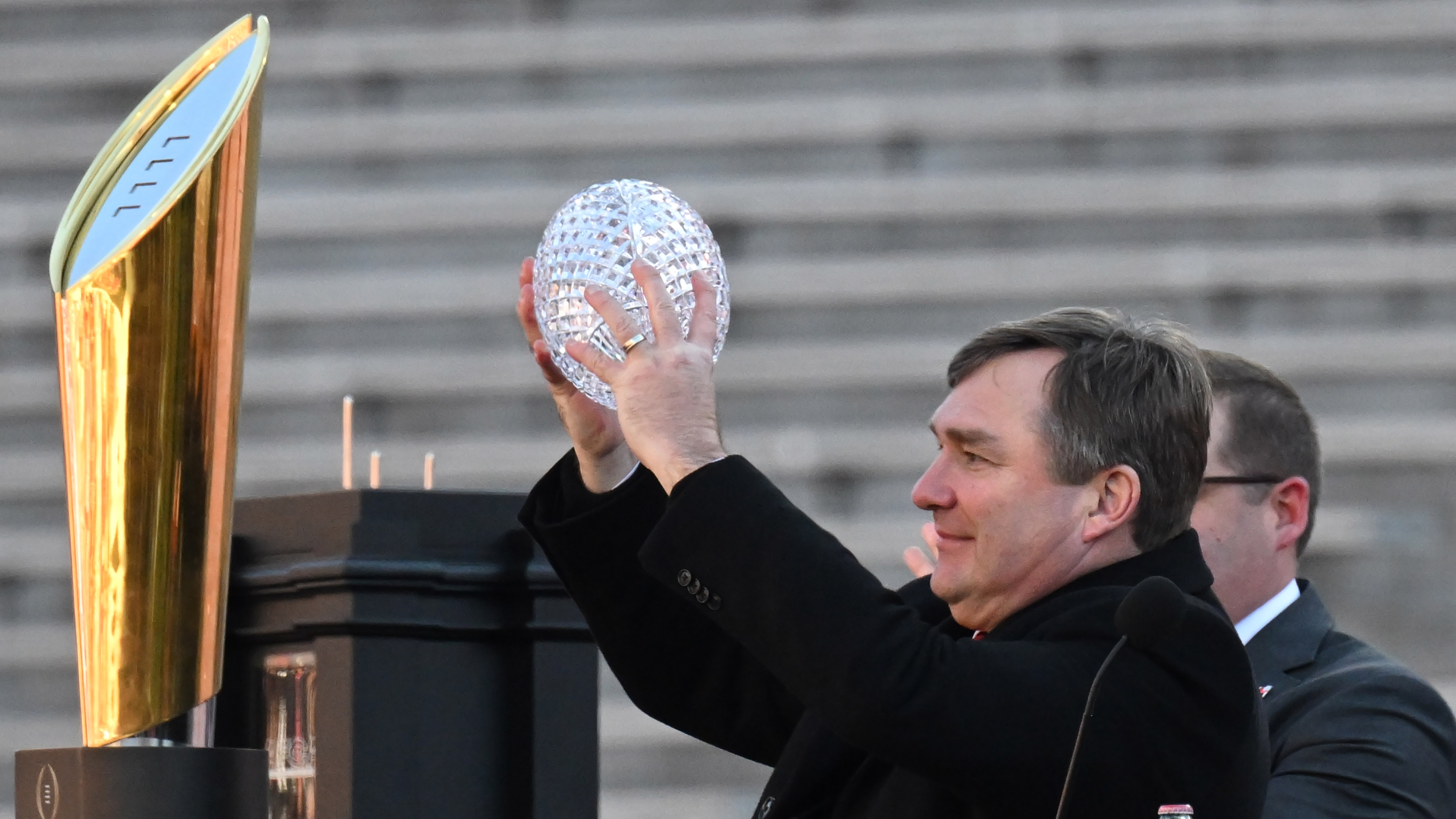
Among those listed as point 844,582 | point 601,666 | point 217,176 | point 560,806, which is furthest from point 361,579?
point 601,666

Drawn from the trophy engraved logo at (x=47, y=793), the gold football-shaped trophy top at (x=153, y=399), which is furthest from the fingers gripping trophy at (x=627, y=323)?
the trophy engraved logo at (x=47, y=793)

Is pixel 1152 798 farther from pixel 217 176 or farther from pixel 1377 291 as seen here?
pixel 1377 291

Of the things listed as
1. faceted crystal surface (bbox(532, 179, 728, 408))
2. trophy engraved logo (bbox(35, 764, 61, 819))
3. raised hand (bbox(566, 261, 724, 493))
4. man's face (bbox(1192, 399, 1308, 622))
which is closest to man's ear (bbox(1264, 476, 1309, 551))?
man's face (bbox(1192, 399, 1308, 622))

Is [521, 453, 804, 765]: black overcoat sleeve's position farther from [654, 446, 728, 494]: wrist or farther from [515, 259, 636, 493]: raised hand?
[654, 446, 728, 494]: wrist

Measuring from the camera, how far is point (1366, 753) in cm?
230

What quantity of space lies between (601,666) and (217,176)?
4.14 metres

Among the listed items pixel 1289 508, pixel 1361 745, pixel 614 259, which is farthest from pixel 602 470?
pixel 1289 508

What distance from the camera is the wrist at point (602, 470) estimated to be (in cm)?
221

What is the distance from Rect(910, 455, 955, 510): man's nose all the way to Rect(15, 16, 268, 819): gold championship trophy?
69cm

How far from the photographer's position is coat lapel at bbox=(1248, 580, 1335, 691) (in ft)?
8.41

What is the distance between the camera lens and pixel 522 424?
249 inches

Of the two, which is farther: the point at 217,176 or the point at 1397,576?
the point at 1397,576

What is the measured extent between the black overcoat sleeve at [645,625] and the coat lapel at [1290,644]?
25.6 inches

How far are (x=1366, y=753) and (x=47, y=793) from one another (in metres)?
1.35
